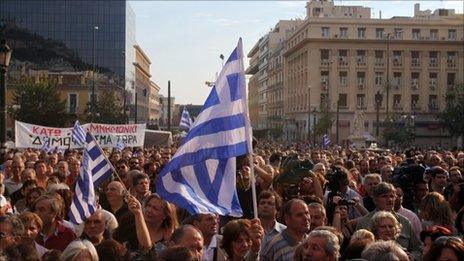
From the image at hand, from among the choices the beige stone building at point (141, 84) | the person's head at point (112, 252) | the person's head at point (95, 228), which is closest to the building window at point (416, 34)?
the beige stone building at point (141, 84)

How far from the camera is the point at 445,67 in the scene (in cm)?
7712

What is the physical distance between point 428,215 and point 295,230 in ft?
5.57

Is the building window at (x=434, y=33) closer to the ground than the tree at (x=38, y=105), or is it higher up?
higher up

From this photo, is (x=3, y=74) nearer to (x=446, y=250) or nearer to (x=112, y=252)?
(x=112, y=252)

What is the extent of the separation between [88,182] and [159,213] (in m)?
1.34

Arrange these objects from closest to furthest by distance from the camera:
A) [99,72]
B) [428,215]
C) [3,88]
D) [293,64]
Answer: [428,215] < [3,88] < [293,64] < [99,72]

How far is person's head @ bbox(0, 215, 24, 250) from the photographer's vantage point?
5.76 metres

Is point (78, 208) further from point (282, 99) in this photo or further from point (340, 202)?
point (282, 99)

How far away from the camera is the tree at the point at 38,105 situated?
55656mm

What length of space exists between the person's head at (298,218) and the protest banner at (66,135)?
12528 mm

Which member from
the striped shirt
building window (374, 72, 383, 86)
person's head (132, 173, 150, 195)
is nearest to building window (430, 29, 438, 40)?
building window (374, 72, 383, 86)

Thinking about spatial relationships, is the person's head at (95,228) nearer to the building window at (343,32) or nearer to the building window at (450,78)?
the building window at (343,32)

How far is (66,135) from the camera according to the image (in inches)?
838

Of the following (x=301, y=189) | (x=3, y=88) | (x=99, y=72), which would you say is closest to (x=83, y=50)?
(x=99, y=72)
